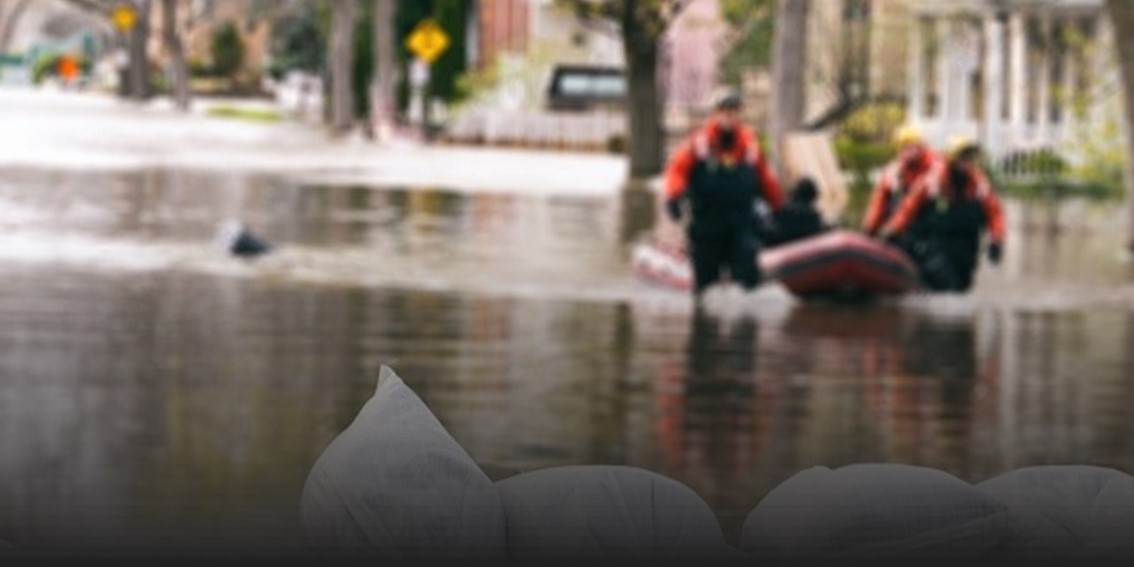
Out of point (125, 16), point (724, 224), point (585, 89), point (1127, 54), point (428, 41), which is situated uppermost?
point (125, 16)

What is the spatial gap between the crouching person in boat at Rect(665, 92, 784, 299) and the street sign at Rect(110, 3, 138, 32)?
78.2 meters

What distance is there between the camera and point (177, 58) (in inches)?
3752

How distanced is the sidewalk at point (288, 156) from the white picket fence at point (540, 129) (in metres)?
0.86

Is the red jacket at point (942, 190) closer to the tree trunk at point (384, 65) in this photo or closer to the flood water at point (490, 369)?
the flood water at point (490, 369)

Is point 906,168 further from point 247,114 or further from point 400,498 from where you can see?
point 247,114

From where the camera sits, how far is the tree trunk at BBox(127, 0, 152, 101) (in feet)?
335

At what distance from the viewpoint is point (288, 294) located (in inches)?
914

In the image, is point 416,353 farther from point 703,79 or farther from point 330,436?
point 703,79

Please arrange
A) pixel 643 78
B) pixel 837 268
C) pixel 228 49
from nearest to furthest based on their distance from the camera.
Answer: pixel 837 268, pixel 643 78, pixel 228 49

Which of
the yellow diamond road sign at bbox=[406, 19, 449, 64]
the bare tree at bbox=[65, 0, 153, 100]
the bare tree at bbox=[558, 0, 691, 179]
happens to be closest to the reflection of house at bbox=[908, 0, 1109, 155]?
the bare tree at bbox=[558, 0, 691, 179]

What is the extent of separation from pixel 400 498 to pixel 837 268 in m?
19.5

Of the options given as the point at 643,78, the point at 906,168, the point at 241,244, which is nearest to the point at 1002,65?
the point at 643,78

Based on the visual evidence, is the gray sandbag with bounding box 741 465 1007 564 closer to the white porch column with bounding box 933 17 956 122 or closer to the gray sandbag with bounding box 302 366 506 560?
the gray sandbag with bounding box 302 366 506 560

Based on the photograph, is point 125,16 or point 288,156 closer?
point 288,156
